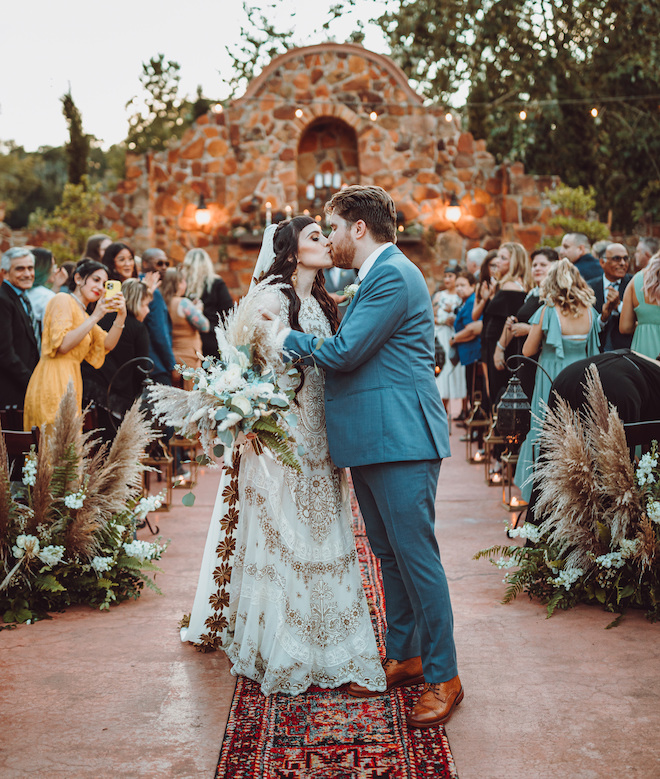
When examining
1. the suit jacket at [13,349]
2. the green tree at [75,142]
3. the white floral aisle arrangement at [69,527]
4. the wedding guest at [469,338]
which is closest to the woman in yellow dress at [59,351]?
the suit jacket at [13,349]

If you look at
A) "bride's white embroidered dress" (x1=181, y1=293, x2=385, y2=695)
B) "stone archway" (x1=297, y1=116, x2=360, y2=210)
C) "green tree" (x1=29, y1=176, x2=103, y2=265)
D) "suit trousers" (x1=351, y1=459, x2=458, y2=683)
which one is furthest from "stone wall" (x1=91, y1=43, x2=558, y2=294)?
"suit trousers" (x1=351, y1=459, x2=458, y2=683)

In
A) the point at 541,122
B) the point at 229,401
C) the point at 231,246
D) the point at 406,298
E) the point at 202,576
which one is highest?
the point at 541,122

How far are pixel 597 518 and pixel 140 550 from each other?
2375mm

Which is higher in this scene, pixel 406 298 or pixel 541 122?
pixel 541 122

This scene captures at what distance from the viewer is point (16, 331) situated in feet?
18.4

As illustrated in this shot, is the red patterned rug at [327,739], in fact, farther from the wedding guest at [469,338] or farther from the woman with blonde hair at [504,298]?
the wedding guest at [469,338]

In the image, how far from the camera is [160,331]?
6910mm

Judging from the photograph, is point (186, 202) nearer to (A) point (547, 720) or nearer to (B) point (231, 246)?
(B) point (231, 246)

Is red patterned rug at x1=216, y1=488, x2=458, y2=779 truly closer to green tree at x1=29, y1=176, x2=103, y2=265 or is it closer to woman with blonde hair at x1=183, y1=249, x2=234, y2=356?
woman with blonde hair at x1=183, y1=249, x2=234, y2=356

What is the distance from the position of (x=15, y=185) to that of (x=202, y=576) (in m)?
29.6

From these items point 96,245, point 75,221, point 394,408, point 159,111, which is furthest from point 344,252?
point 159,111

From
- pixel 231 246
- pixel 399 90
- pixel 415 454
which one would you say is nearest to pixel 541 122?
pixel 399 90

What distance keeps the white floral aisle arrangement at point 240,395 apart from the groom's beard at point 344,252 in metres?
0.33

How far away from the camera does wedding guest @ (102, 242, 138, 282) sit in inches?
257
